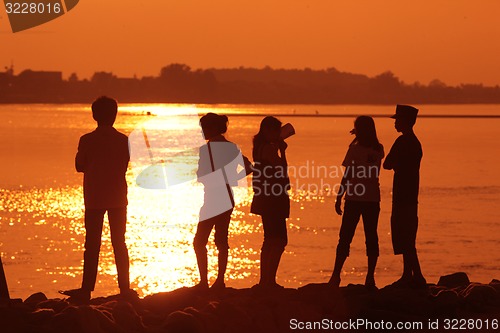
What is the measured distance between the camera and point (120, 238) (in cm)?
971

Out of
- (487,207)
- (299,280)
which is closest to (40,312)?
(299,280)

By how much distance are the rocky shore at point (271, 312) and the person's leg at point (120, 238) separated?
254mm

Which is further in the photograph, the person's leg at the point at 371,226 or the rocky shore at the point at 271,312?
the person's leg at the point at 371,226

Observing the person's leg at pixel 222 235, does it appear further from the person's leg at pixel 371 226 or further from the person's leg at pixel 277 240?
the person's leg at pixel 371 226

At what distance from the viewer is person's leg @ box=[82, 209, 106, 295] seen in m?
9.59

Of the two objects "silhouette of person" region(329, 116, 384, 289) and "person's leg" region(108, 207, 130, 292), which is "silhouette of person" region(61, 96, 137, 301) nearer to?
"person's leg" region(108, 207, 130, 292)

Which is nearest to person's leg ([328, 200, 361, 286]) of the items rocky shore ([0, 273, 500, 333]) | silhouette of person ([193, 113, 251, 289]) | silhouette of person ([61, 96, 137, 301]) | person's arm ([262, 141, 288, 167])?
rocky shore ([0, 273, 500, 333])

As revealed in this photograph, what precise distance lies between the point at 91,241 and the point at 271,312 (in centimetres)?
185

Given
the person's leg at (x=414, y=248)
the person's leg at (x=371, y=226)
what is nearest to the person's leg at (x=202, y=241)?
the person's leg at (x=371, y=226)

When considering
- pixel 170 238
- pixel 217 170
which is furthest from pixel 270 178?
pixel 170 238

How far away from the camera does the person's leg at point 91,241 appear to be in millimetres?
9594

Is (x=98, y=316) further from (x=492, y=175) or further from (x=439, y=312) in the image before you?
(x=492, y=175)

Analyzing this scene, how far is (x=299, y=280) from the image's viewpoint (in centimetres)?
2591

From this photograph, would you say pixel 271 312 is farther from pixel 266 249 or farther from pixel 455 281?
pixel 455 281
